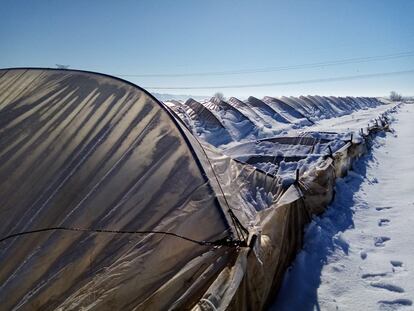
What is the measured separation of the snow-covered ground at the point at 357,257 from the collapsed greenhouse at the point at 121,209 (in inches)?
12.7

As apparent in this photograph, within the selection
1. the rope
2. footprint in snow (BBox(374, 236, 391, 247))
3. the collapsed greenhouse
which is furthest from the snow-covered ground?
the rope

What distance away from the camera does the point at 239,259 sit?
8.89 feet

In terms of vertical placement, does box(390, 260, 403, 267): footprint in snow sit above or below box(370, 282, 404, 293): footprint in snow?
below

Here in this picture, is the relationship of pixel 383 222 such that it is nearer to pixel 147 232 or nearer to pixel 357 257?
pixel 357 257

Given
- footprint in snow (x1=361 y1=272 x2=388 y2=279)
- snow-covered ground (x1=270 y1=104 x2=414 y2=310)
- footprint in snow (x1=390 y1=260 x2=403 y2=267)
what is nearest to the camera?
snow-covered ground (x1=270 y1=104 x2=414 y2=310)

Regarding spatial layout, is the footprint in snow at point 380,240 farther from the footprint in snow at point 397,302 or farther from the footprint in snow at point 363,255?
the footprint in snow at point 397,302

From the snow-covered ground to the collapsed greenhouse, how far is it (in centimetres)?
32

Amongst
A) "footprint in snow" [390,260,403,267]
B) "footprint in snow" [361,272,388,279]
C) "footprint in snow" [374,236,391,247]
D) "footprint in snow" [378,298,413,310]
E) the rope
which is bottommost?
"footprint in snow" [374,236,391,247]

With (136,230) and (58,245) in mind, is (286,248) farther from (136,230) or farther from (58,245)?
(58,245)

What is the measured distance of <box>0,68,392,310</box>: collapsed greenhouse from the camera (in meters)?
2.47

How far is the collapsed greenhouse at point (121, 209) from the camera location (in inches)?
97.2

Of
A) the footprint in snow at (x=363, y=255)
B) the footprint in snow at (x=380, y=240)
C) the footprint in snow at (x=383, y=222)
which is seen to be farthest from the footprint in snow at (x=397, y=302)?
the footprint in snow at (x=383, y=222)

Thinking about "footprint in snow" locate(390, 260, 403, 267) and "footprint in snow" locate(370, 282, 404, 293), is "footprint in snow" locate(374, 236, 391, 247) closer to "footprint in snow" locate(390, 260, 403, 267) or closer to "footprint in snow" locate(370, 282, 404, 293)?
"footprint in snow" locate(390, 260, 403, 267)

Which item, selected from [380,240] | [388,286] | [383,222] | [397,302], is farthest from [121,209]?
[383,222]
